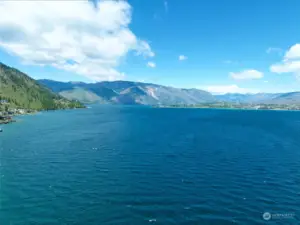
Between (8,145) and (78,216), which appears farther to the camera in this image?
(8,145)

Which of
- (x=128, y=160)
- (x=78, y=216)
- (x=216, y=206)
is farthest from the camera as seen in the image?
(x=128, y=160)

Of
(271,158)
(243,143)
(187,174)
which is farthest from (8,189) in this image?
(243,143)

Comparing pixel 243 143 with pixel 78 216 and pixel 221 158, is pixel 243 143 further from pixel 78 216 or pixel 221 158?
pixel 78 216

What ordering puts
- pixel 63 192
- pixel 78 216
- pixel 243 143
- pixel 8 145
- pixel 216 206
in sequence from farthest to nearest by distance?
1. pixel 243 143
2. pixel 8 145
3. pixel 63 192
4. pixel 216 206
5. pixel 78 216

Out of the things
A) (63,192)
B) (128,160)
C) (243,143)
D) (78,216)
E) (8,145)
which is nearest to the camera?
(78,216)

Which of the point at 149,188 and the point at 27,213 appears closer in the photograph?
the point at 27,213

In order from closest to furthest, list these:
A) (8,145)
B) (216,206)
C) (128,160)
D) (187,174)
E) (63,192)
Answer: (216,206), (63,192), (187,174), (128,160), (8,145)

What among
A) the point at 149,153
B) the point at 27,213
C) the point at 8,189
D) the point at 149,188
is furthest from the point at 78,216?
the point at 149,153

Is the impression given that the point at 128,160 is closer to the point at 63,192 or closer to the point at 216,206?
the point at 63,192
